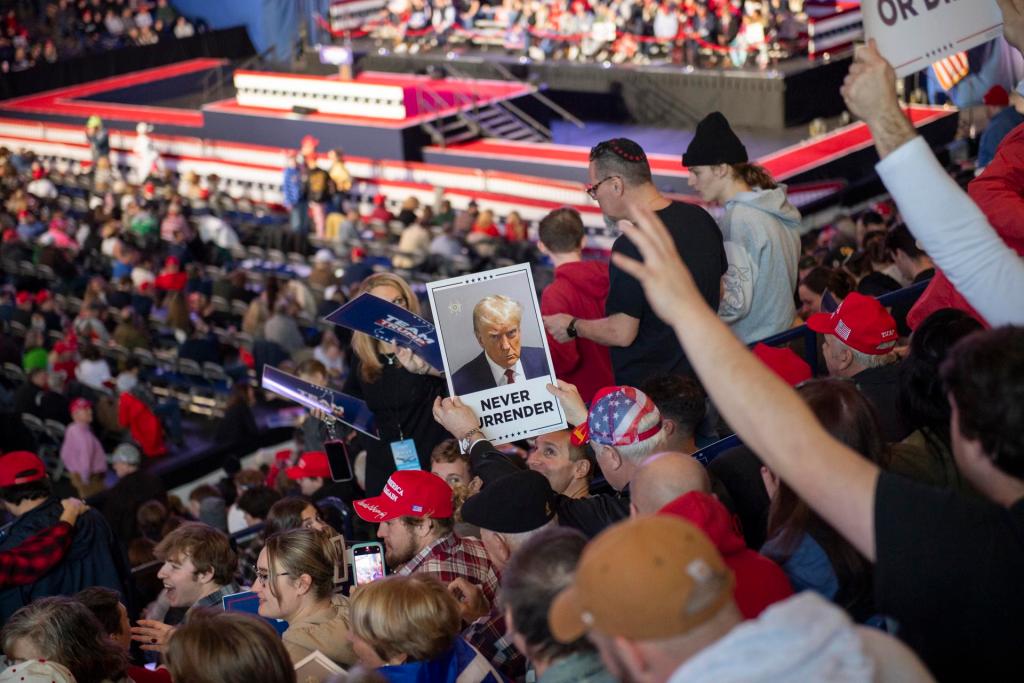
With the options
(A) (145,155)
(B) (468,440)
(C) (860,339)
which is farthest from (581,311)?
Answer: (A) (145,155)

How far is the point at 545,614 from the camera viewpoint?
90.4 inches

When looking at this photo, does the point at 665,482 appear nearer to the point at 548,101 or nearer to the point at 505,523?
the point at 505,523

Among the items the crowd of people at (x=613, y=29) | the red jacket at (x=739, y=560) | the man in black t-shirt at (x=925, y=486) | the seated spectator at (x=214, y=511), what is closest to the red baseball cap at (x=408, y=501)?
the red jacket at (x=739, y=560)

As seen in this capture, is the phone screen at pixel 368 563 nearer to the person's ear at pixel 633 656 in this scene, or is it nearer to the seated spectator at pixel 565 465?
the seated spectator at pixel 565 465

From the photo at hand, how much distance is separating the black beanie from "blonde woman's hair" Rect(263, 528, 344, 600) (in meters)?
1.94

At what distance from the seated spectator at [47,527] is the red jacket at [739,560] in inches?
127

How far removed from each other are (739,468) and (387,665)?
104cm

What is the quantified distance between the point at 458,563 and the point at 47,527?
2.07m

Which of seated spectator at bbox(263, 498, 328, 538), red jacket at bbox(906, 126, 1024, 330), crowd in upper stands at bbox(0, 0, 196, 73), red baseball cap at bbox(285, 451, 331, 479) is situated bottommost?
red baseball cap at bbox(285, 451, 331, 479)

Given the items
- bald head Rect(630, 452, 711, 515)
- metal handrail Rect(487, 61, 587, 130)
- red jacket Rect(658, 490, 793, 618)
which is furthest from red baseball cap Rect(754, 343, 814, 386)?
metal handrail Rect(487, 61, 587, 130)

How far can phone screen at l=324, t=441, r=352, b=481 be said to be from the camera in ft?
18.4

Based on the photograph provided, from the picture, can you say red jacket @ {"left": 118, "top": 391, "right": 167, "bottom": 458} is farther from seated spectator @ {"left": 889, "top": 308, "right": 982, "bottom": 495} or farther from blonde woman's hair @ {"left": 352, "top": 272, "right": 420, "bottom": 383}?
seated spectator @ {"left": 889, "top": 308, "right": 982, "bottom": 495}

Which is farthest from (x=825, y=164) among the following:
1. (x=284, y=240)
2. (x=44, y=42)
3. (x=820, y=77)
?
(x=44, y=42)

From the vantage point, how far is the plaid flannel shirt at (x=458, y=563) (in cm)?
A: 373
